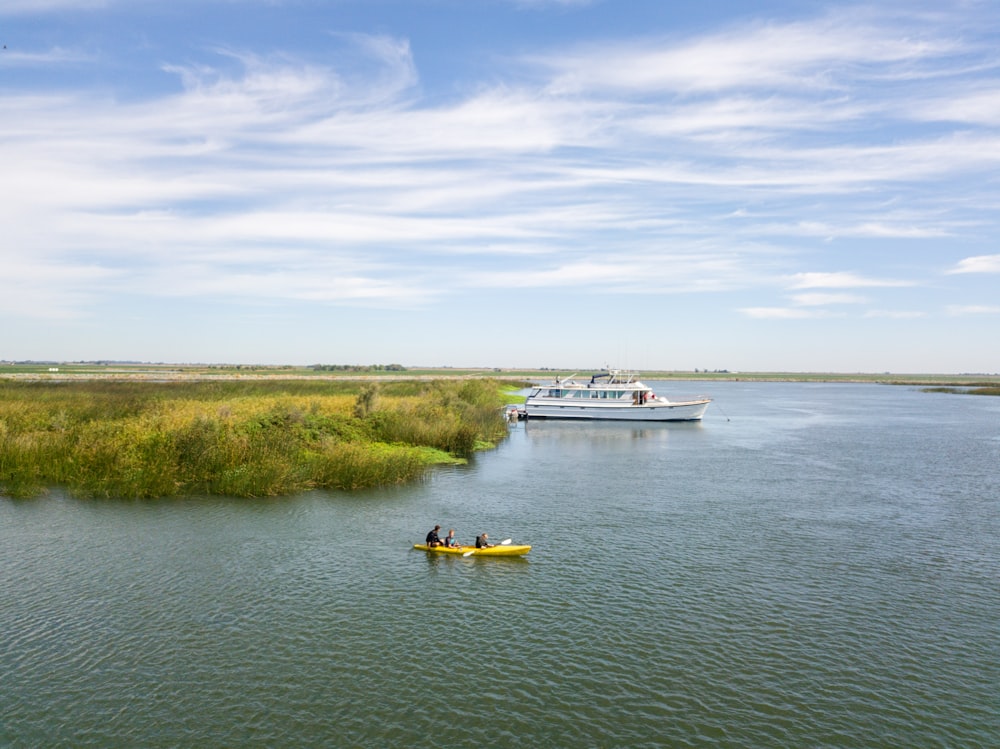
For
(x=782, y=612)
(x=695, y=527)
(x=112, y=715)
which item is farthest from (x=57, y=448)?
(x=782, y=612)

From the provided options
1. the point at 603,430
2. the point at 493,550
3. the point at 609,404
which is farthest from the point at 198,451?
the point at 609,404

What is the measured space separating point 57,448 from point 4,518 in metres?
7.13

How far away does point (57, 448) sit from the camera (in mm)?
32406

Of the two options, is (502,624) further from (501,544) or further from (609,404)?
(609,404)

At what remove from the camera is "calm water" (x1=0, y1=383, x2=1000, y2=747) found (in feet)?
42.7

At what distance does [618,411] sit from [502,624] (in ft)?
209

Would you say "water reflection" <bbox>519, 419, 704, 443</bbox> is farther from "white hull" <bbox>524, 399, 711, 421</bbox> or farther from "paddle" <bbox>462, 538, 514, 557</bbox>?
"paddle" <bbox>462, 538, 514, 557</bbox>

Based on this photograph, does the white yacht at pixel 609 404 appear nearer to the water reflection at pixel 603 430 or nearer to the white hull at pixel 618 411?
the white hull at pixel 618 411

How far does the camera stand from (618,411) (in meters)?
79.6

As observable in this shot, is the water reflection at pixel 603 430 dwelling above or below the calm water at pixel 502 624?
above

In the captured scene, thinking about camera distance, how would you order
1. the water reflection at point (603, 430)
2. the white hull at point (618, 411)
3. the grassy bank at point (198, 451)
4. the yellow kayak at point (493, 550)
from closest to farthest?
the yellow kayak at point (493, 550) < the grassy bank at point (198, 451) < the water reflection at point (603, 430) < the white hull at point (618, 411)

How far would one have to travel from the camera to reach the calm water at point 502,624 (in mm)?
13016

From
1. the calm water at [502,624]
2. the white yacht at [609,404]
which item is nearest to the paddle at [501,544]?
the calm water at [502,624]

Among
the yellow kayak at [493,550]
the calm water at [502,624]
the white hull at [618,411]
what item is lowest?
the calm water at [502,624]
